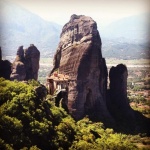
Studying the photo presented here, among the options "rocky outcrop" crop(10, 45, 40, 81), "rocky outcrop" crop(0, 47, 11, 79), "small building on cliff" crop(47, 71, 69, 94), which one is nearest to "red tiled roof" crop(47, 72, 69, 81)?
"small building on cliff" crop(47, 71, 69, 94)

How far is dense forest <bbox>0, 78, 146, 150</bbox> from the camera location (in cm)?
1610

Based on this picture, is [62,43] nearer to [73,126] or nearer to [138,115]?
[138,115]

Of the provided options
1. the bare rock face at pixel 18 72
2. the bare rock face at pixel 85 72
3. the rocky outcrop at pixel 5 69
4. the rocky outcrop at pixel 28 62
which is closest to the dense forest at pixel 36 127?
Answer: the bare rock face at pixel 85 72

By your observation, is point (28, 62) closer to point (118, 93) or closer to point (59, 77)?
point (59, 77)

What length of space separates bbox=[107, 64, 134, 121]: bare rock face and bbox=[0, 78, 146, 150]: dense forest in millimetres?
12444

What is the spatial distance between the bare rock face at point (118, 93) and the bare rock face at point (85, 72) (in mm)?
1649

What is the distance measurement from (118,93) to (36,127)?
1726 cm

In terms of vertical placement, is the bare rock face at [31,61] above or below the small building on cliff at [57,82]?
above

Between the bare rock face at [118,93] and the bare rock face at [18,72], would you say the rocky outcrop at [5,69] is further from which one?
the bare rock face at [118,93]

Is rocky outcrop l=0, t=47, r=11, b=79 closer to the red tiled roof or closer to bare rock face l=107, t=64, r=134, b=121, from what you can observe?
the red tiled roof

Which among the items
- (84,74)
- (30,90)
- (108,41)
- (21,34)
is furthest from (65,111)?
(108,41)

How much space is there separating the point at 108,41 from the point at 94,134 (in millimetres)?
128510

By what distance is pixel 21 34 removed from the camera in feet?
361

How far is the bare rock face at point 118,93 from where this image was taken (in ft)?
108
